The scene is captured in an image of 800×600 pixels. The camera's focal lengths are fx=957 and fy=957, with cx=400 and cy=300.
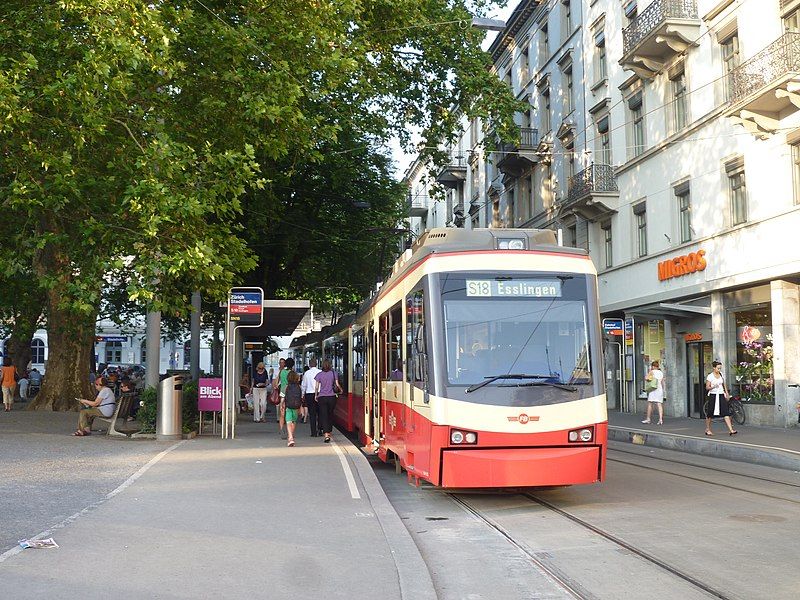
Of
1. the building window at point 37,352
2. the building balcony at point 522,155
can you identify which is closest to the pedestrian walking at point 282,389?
the building balcony at point 522,155

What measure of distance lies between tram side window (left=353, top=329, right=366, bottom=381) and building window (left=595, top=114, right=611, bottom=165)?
53.0 ft

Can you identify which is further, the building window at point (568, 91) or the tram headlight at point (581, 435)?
the building window at point (568, 91)

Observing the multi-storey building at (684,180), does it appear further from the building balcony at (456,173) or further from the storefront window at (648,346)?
the building balcony at (456,173)

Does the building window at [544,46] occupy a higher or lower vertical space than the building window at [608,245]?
higher

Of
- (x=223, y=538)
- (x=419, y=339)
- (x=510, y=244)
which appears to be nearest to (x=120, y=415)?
(x=419, y=339)

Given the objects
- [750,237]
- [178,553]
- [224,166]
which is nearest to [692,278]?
[750,237]

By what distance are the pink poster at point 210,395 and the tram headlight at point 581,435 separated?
10.9 m

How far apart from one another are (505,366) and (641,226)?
70.5 ft

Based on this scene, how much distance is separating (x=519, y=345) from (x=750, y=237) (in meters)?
15.3

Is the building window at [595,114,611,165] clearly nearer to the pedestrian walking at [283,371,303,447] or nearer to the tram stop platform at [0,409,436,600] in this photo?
the pedestrian walking at [283,371,303,447]

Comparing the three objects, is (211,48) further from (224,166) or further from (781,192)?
(781,192)

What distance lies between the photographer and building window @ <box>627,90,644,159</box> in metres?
29.7

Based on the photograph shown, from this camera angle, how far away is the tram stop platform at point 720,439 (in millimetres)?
15656

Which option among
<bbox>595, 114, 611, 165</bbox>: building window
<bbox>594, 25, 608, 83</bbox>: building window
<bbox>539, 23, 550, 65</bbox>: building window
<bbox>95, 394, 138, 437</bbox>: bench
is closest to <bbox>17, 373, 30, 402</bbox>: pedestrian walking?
<bbox>95, 394, 138, 437</bbox>: bench
